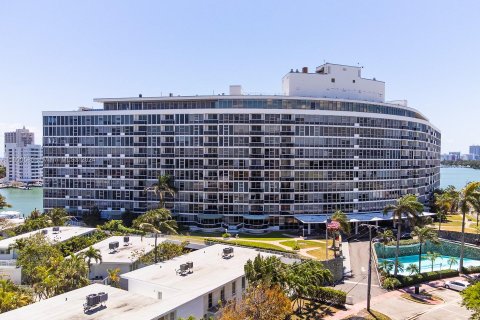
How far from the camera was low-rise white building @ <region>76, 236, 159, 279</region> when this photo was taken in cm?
5341

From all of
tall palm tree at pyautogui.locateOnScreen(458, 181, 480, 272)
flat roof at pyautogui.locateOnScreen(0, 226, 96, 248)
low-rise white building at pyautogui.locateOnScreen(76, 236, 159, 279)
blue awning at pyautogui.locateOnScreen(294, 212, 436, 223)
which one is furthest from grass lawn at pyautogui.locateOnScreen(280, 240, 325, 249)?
flat roof at pyautogui.locateOnScreen(0, 226, 96, 248)

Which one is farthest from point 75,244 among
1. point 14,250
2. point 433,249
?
point 433,249

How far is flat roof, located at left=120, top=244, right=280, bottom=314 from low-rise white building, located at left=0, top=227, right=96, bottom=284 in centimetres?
2018

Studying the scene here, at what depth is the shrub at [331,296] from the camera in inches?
1913

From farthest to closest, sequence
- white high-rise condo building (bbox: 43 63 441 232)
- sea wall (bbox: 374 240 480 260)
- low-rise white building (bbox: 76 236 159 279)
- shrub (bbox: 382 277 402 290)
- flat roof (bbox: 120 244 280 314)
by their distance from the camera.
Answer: white high-rise condo building (bbox: 43 63 441 232) < sea wall (bbox: 374 240 480 260) < shrub (bbox: 382 277 402 290) < low-rise white building (bbox: 76 236 159 279) < flat roof (bbox: 120 244 280 314)

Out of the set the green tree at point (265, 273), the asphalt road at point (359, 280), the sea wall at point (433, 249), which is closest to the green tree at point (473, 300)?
the asphalt road at point (359, 280)

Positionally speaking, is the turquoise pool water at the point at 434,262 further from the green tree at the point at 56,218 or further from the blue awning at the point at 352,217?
the green tree at the point at 56,218

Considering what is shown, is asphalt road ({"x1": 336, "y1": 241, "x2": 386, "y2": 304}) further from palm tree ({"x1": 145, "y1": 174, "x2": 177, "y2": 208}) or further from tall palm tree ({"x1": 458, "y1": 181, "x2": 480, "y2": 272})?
palm tree ({"x1": 145, "y1": 174, "x2": 177, "y2": 208})

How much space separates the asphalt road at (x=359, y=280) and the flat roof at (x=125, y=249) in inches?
1212

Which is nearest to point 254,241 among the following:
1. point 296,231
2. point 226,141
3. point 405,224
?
point 296,231

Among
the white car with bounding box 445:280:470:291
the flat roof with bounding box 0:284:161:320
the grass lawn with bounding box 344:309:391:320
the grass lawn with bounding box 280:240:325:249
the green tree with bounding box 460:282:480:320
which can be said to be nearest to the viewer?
the flat roof with bounding box 0:284:161:320

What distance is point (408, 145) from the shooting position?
105875mm

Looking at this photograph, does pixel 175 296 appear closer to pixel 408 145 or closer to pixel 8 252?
pixel 8 252

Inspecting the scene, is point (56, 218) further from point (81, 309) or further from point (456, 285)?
point (456, 285)
